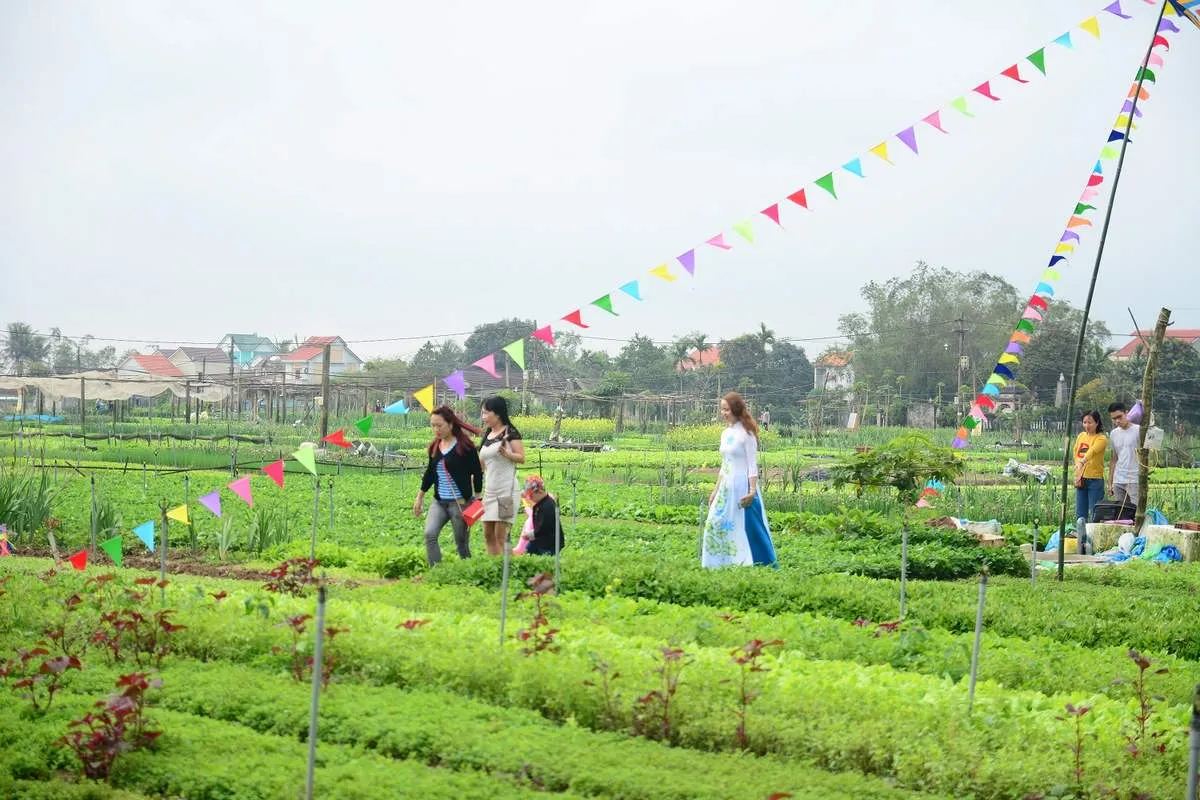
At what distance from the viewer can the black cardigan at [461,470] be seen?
10852mm

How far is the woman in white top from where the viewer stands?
10883mm

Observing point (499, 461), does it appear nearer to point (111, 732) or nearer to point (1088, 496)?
point (111, 732)

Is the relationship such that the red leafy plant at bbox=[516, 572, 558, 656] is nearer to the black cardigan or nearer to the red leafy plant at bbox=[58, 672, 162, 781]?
the red leafy plant at bbox=[58, 672, 162, 781]

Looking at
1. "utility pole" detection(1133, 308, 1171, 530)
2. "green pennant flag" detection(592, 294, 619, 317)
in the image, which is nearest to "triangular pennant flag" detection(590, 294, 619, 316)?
"green pennant flag" detection(592, 294, 619, 317)

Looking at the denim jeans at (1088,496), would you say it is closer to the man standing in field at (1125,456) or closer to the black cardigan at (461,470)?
the man standing in field at (1125,456)

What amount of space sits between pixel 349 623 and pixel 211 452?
20901 mm

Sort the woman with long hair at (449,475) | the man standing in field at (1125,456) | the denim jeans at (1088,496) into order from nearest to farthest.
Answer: the woman with long hair at (449,475)
the denim jeans at (1088,496)
the man standing in field at (1125,456)

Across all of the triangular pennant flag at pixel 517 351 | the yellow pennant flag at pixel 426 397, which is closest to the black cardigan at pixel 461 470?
the yellow pennant flag at pixel 426 397

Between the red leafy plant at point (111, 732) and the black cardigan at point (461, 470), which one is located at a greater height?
the black cardigan at point (461, 470)

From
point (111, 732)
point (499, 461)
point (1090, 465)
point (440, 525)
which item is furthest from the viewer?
point (1090, 465)

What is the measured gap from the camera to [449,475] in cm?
1087

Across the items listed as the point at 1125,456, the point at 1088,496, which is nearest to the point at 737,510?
the point at 1088,496

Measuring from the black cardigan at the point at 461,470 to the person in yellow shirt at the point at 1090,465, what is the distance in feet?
23.8

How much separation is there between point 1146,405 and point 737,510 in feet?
15.8
